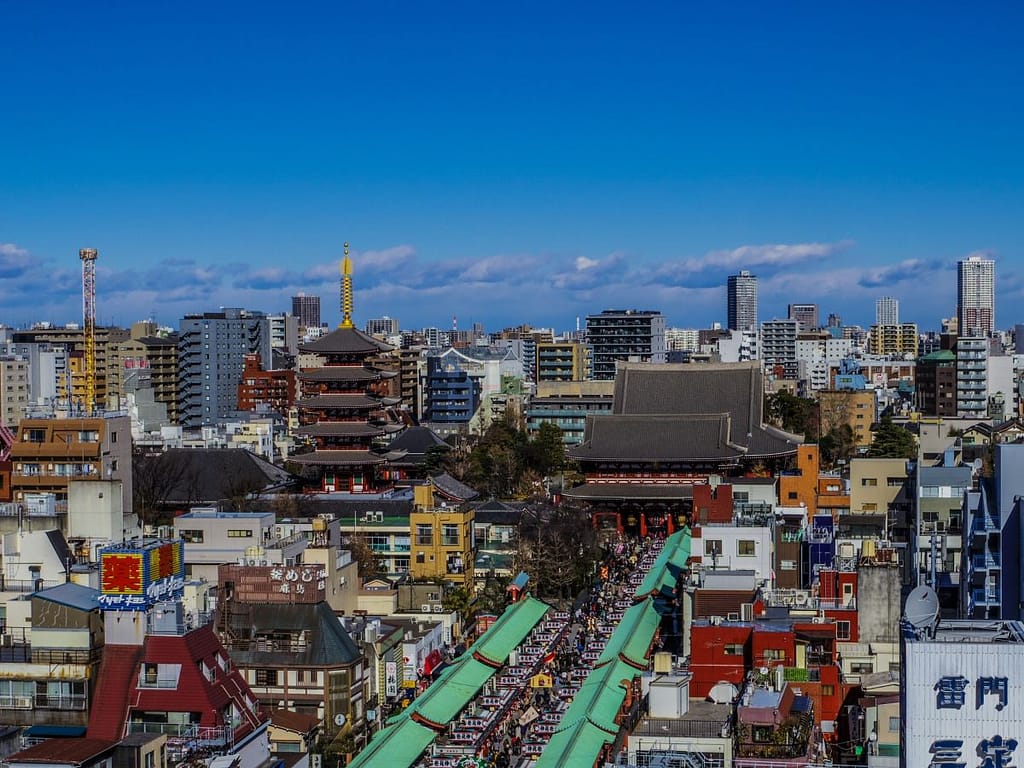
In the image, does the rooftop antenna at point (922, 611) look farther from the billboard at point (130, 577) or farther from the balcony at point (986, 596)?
the billboard at point (130, 577)

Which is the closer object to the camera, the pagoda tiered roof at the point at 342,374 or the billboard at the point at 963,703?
the billboard at the point at 963,703

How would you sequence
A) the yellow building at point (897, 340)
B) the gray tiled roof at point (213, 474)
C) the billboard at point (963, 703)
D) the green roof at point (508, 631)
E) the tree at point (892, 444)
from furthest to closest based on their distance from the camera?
1. the yellow building at point (897, 340)
2. the tree at point (892, 444)
3. the gray tiled roof at point (213, 474)
4. the green roof at point (508, 631)
5. the billboard at point (963, 703)

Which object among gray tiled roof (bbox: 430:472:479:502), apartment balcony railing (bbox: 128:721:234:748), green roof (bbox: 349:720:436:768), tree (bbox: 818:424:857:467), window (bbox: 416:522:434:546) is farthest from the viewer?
tree (bbox: 818:424:857:467)

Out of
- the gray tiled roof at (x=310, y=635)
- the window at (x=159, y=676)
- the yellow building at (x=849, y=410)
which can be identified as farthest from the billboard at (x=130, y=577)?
the yellow building at (x=849, y=410)

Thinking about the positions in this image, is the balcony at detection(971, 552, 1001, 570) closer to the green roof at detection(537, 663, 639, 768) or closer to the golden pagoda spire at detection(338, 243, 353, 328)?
the green roof at detection(537, 663, 639, 768)

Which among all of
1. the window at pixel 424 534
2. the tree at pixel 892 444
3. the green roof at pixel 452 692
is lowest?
the green roof at pixel 452 692

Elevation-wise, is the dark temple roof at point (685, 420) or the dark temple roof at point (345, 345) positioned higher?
the dark temple roof at point (345, 345)

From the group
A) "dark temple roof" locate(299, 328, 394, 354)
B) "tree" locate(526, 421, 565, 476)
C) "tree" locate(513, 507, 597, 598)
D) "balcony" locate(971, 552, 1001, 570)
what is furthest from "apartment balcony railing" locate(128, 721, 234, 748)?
"tree" locate(526, 421, 565, 476)
